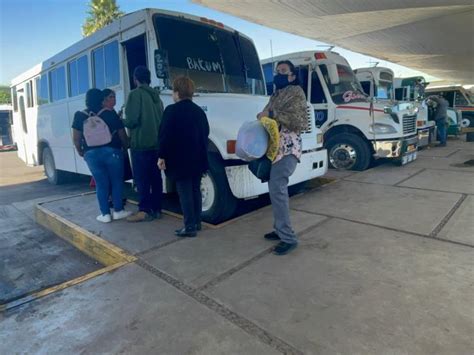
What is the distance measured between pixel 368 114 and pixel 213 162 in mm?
4837

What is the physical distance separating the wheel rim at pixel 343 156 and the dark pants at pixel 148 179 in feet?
16.5

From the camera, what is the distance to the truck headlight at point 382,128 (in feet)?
24.7

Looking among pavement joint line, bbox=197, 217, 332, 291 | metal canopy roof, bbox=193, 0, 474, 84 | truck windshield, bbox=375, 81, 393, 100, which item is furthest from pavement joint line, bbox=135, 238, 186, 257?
metal canopy roof, bbox=193, 0, 474, 84

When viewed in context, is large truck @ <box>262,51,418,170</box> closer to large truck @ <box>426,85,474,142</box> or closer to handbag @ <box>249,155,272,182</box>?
handbag @ <box>249,155,272,182</box>

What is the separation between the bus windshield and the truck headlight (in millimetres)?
3276

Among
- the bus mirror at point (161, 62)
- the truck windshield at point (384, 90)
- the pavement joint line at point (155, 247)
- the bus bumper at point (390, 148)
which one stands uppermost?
the truck windshield at point (384, 90)

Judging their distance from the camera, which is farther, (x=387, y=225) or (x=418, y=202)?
(x=418, y=202)

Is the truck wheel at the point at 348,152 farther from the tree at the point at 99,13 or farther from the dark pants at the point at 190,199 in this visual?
the tree at the point at 99,13

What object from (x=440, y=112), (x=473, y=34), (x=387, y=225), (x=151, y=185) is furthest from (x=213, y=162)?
(x=473, y=34)

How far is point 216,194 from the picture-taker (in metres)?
4.35

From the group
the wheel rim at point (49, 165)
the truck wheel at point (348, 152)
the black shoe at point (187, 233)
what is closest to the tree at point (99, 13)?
the wheel rim at point (49, 165)

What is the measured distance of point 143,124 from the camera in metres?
4.10

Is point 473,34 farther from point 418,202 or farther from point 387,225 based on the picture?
point 387,225

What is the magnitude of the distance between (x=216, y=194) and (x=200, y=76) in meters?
1.74
